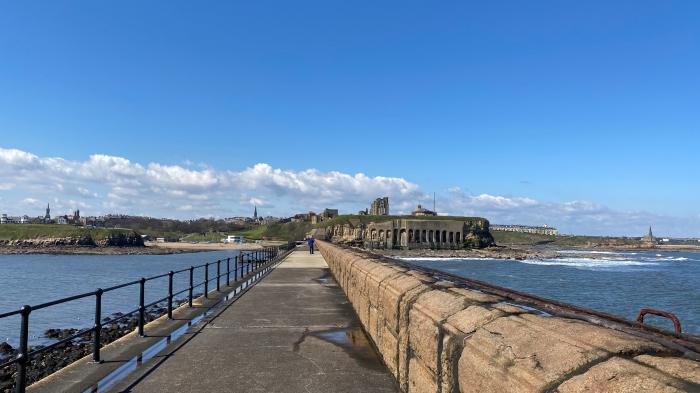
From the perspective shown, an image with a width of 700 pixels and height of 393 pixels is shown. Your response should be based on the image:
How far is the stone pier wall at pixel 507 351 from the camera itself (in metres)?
2.20

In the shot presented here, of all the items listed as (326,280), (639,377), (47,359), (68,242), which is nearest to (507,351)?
(639,377)

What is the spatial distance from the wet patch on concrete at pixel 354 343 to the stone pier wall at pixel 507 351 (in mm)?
1254

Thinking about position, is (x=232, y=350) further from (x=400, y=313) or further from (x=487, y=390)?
(x=487, y=390)

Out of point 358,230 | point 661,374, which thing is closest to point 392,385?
point 661,374

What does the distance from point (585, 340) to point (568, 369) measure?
10.7 inches

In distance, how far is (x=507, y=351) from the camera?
2992mm

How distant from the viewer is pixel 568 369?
2.46 m

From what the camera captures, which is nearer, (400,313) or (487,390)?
(487,390)

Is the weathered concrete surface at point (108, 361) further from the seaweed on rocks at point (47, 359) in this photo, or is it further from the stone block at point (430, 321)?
the stone block at point (430, 321)

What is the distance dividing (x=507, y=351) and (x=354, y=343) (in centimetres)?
570

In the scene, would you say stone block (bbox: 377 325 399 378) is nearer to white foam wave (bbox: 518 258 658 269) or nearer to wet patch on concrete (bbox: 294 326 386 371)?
wet patch on concrete (bbox: 294 326 386 371)

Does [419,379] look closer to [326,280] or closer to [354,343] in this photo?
[354,343]

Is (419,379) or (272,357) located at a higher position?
(419,379)

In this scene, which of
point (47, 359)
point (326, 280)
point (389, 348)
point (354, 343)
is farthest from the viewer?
point (326, 280)
